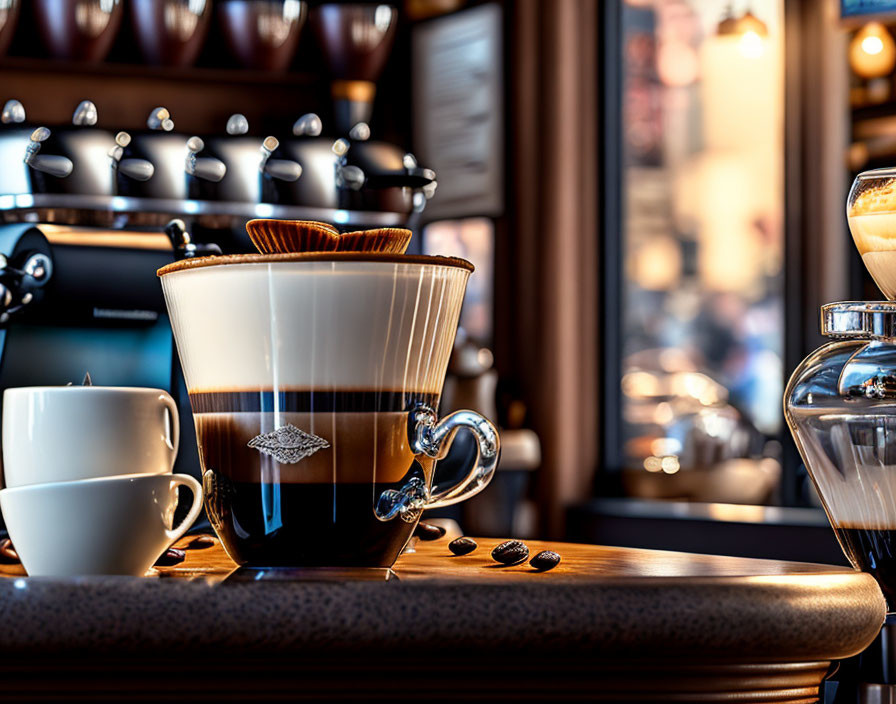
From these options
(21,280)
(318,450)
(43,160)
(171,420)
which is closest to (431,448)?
(318,450)

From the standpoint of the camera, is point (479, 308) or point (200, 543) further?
point (479, 308)

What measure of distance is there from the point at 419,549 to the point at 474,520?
252 cm

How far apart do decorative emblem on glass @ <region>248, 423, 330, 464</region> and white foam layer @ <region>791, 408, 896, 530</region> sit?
294 mm

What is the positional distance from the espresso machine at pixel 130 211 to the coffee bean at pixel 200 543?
346 mm

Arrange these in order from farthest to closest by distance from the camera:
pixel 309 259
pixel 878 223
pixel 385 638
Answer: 1. pixel 878 223
2. pixel 309 259
3. pixel 385 638

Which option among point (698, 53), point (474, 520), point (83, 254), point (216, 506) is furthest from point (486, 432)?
point (698, 53)

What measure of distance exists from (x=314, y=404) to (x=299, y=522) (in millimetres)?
59

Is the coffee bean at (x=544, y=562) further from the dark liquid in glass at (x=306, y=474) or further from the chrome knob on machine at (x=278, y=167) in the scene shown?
Answer: the chrome knob on machine at (x=278, y=167)

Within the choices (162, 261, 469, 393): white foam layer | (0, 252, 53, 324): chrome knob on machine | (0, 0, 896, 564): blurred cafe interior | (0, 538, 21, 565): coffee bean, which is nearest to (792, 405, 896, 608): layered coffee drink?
(162, 261, 469, 393): white foam layer

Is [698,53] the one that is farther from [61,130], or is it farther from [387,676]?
[387,676]

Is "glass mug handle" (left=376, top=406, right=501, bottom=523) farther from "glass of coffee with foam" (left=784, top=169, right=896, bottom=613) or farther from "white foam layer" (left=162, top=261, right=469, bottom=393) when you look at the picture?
"glass of coffee with foam" (left=784, top=169, right=896, bottom=613)

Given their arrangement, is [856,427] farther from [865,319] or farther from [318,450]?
[318,450]

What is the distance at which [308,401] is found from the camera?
634mm

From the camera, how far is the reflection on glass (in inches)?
136
